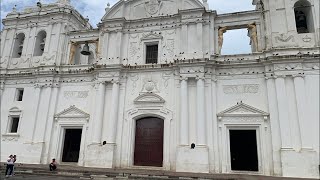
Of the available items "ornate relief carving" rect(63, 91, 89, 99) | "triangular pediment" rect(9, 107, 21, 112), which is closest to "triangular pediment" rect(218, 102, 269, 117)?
"ornate relief carving" rect(63, 91, 89, 99)

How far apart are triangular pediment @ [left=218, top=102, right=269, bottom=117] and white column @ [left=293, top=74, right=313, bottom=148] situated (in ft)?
5.88

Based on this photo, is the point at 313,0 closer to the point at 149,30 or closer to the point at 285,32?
the point at 285,32

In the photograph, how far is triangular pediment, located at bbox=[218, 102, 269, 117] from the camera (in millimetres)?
14906

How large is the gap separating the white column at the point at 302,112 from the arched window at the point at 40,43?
1829 centimetres

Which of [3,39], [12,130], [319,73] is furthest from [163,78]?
[3,39]

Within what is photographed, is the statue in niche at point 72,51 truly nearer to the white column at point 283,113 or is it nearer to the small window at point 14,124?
the small window at point 14,124

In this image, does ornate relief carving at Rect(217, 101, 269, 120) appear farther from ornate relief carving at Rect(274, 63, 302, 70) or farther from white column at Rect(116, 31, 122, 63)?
white column at Rect(116, 31, 122, 63)

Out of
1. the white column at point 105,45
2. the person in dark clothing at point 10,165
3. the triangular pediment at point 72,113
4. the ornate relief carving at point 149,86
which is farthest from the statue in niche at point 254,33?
the person in dark clothing at point 10,165

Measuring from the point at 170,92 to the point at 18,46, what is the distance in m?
13.7

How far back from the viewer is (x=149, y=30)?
1827 cm

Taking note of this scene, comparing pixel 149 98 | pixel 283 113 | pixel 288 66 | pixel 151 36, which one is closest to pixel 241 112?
pixel 283 113

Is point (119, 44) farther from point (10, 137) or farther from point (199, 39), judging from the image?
point (10, 137)

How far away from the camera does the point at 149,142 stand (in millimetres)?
16578

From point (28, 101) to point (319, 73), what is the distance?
1883cm
